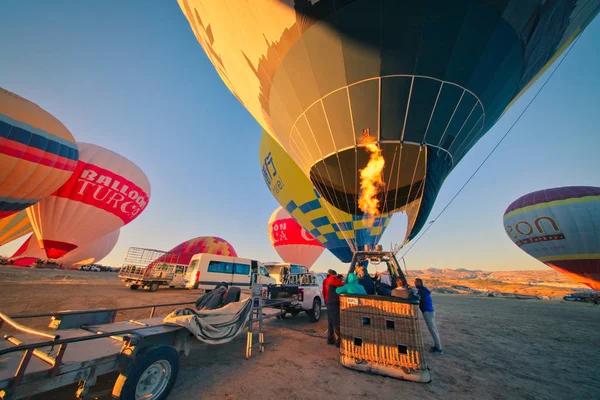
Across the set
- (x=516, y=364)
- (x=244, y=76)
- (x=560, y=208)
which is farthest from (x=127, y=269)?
(x=560, y=208)

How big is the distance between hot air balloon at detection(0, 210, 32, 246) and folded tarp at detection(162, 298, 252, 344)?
133 feet

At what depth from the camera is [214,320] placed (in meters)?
3.89

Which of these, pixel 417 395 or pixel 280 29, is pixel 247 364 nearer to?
pixel 417 395

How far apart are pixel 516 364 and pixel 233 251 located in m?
32.9

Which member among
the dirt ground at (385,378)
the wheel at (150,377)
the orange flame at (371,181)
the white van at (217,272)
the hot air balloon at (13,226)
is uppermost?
the hot air balloon at (13,226)

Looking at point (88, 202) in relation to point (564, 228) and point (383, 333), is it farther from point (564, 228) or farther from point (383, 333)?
point (564, 228)

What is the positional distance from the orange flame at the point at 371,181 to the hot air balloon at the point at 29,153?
70.1ft

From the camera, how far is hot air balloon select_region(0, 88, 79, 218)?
14492mm

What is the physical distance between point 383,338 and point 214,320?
2.95 metres

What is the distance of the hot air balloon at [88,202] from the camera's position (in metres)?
19.7

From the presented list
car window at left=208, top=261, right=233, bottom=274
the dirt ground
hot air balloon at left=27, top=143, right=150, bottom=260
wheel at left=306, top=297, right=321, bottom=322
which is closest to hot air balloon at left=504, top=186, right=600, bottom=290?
the dirt ground

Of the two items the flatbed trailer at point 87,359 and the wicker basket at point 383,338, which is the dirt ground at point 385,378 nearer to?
the wicker basket at point 383,338

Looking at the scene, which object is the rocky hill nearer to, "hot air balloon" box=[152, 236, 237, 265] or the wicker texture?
the wicker texture

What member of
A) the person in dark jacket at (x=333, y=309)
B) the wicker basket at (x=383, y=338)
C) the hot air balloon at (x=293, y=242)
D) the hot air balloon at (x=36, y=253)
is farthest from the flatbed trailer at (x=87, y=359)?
the hot air balloon at (x=36, y=253)
